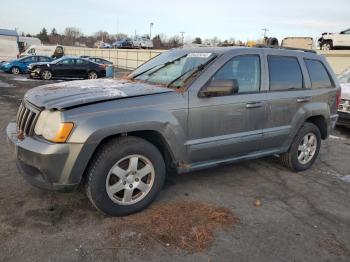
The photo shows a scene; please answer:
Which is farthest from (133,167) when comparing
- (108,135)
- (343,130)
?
(343,130)

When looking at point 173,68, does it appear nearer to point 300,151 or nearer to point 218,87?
point 218,87

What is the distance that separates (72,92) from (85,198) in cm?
122

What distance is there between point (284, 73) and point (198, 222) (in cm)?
256

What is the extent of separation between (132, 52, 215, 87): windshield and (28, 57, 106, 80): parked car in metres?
18.4

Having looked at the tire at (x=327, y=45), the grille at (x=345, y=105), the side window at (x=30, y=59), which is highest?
the tire at (x=327, y=45)

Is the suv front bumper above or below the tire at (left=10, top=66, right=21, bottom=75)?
above

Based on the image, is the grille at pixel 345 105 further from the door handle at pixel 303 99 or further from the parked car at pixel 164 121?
the door handle at pixel 303 99

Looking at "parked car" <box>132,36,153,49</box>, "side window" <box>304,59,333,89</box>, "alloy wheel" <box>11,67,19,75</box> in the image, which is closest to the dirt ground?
"side window" <box>304,59,333,89</box>

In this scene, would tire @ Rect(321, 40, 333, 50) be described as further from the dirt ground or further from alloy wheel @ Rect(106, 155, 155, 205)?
alloy wheel @ Rect(106, 155, 155, 205)

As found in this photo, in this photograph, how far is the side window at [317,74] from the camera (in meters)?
5.59

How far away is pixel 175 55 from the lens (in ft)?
16.6

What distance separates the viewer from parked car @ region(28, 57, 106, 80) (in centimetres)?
2205

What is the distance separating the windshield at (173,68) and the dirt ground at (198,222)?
1364 mm

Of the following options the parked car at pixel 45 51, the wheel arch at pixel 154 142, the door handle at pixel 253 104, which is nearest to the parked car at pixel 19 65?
the parked car at pixel 45 51
